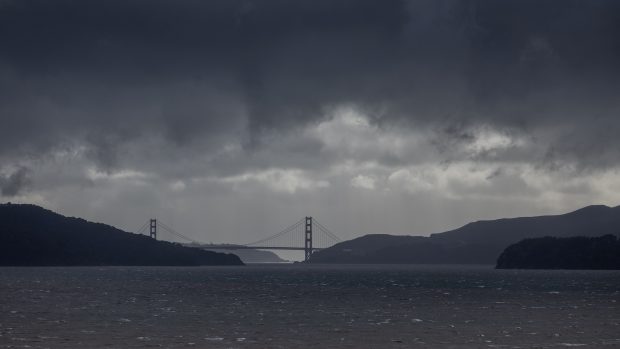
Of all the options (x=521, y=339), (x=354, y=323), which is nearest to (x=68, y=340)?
(x=354, y=323)

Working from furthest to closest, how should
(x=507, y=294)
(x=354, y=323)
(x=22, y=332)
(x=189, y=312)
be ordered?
1. (x=507, y=294)
2. (x=189, y=312)
3. (x=354, y=323)
4. (x=22, y=332)

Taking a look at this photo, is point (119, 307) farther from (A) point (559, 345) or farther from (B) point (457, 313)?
(A) point (559, 345)

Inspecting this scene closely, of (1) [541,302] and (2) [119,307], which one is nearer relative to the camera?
(2) [119,307]

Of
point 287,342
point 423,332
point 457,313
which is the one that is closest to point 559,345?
point 423,332

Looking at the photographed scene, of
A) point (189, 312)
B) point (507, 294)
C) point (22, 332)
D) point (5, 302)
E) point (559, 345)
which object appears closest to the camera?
point (559, 345)

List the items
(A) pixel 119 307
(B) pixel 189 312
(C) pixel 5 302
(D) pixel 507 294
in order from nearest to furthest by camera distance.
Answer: (B) pixel 189 312
(A) pixel 119 307
(C) pixel 5 302
(D) pixel 507 294

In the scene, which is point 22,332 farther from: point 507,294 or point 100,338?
point 507,294

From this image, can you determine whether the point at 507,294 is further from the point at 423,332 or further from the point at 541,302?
the point at 423,332

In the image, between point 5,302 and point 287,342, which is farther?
point 5,302

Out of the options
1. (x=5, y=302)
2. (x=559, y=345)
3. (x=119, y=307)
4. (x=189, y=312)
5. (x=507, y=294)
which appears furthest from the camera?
(x=507, y=294)
